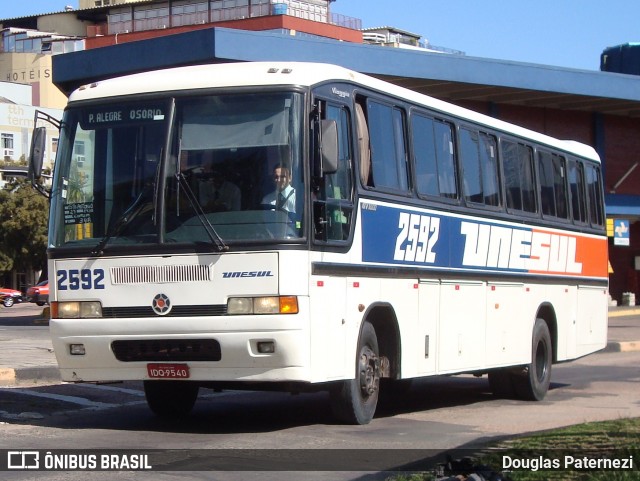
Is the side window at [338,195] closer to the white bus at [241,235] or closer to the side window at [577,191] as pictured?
the white bus at [241,235]

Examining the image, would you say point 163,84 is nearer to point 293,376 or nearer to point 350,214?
point 350,214

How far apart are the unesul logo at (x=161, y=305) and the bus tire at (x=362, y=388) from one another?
5.91ft

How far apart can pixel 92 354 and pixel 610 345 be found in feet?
57.1

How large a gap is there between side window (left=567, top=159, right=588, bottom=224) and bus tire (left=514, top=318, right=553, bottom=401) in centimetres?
225

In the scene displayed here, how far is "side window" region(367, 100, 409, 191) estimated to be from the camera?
37.3ft

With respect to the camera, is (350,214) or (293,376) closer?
(293,376)

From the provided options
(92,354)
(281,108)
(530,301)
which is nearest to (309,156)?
(281,108)

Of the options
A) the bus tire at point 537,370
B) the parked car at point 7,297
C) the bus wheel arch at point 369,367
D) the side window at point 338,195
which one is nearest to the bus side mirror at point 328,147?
the side window at point 338,195

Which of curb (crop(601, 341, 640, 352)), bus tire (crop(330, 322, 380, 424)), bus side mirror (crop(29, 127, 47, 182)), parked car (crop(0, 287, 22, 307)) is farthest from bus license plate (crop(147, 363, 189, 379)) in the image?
parked car (crop(0, 287, 22, 307))

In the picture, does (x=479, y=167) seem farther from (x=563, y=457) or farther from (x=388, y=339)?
(x=563, y=457)

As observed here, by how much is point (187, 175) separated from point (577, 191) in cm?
881

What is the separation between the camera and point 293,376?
9.84 metres

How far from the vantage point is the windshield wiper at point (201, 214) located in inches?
389

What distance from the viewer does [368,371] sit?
11.0m
